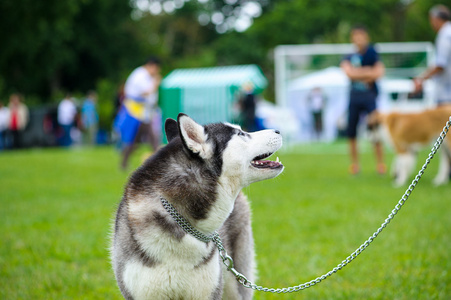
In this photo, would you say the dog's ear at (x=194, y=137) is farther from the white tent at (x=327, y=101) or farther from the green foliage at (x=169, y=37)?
the green foliage at (x=169, y=37)

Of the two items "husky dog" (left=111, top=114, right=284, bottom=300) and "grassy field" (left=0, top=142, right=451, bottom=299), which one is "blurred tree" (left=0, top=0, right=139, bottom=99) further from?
"husky dog" (left=111, top=114, right=284, bottom=300)

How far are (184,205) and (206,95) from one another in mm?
19790

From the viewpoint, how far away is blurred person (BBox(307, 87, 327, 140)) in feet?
69.7

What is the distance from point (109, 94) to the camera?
30.9 metres

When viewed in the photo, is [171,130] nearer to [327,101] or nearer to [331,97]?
[327,101]

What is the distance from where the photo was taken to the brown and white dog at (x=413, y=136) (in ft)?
27.7

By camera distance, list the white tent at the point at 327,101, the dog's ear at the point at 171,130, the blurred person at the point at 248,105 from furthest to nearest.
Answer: the white tent at the point at 327,101, the blurred person at the point at 248,105, the dog's ear at the point at 171,130

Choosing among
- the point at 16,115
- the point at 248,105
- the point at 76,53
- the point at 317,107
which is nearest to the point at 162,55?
the point at 76,53

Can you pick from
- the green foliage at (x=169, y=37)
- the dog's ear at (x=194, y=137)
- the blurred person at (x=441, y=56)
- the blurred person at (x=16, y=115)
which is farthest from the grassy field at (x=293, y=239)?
the green foliage at (x=169, y=37)

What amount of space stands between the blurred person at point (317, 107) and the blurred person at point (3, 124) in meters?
14.1

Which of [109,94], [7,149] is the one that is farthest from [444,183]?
[109,94]

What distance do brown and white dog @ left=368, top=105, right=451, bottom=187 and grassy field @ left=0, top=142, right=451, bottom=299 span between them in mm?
336

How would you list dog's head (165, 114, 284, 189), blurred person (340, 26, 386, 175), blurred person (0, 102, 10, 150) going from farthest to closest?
blurred person (0, 102, 10, 150)
blurred person (340, 26, 386, 175)
dog's head (165, 114, 284, 189)

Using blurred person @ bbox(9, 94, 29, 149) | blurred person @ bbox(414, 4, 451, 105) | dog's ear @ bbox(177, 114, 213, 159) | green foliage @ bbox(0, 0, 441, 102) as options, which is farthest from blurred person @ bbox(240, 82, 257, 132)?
dog's ear @ bbox(177, 114, 213, 159)
